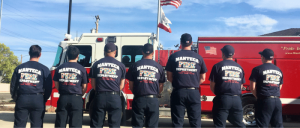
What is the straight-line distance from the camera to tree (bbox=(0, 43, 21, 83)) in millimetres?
54625

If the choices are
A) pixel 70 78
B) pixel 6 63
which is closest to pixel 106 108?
pixel 70 78

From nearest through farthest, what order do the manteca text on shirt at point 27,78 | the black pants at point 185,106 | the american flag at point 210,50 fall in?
the black pants at point 185,106, the manteca text on shirt at point 27,78, the american flag at point 210,50

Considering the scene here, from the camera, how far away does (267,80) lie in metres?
4.88

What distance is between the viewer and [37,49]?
504 cm

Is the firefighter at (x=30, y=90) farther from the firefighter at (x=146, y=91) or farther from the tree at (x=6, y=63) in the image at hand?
the tree at (x=6, y=63)

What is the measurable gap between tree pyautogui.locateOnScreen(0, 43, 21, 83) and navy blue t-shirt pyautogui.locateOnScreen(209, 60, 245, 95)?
5902 cm

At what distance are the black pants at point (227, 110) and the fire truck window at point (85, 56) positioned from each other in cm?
470

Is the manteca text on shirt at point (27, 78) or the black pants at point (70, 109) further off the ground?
the manteca text on shirt at point (27, 78)

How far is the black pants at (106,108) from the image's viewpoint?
458 centimetres

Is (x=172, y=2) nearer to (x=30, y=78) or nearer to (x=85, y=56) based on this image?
(x=85, y=56)

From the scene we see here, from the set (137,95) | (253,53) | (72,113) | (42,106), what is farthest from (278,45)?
(42,106)

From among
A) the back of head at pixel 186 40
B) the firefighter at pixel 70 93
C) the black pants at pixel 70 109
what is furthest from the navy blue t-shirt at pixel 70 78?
the back of head at pixel 186 40

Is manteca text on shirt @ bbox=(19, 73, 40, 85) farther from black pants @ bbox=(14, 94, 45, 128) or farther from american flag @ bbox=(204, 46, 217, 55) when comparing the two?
american flag @ bbox=(204, 46, 217, 55)

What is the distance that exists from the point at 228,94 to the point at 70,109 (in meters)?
2.95
